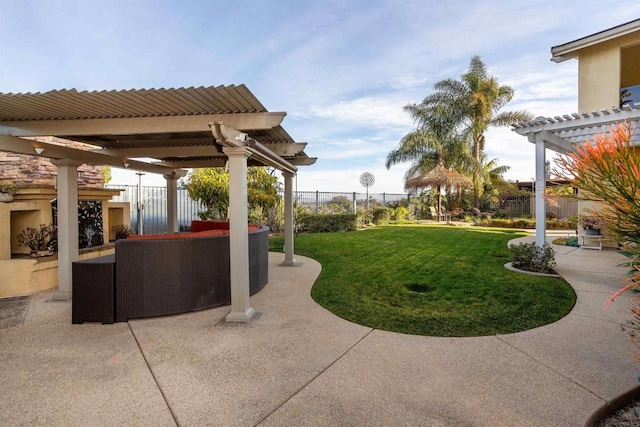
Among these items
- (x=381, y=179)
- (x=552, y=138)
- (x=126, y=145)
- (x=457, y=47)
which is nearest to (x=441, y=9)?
(x=457, y=47)

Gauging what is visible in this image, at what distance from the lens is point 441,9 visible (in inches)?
321

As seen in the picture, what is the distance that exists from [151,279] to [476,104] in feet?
70.3

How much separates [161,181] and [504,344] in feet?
39.5

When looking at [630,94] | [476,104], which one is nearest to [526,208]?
[476,104]

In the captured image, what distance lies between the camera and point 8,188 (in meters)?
5.73

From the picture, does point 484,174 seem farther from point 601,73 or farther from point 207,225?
point 207,225

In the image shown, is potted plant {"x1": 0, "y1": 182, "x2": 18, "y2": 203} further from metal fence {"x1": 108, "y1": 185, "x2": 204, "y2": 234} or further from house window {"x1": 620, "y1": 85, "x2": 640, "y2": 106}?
house window {"x1": 620, "y1": 85, "x2": 640, "y2": 106}

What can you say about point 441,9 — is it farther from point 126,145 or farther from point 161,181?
point 161,181

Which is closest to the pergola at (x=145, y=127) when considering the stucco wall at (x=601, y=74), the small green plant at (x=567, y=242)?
the stucco wall at (x=601, y=74)

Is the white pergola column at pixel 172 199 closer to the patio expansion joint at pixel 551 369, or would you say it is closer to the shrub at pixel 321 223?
the shrub at pixel 321 223

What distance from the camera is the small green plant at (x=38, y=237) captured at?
5902mm

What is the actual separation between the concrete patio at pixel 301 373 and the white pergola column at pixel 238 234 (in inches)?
10.5

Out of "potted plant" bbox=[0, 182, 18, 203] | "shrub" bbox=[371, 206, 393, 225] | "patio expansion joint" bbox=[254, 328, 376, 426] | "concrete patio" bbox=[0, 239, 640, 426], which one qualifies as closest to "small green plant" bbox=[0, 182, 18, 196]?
"potted plant" bbox=[0, 182, 18, 203]

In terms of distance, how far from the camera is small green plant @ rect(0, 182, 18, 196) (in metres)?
5.68
